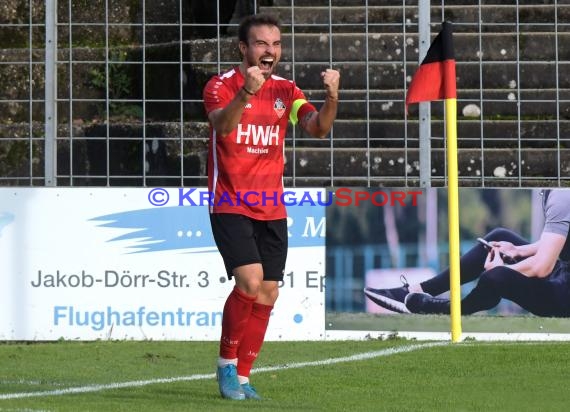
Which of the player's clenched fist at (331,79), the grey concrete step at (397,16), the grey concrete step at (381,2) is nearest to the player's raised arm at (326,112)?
the player's clenched fist at (331,79)

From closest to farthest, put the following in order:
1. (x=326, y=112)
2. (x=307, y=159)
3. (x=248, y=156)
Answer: (x=326, y=112), (x=248, y=156), (x=307, y=159)

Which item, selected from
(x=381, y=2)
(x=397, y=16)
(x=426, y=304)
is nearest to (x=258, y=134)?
(x=426, y=304)

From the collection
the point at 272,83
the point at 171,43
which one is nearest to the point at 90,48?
the point at 171,43

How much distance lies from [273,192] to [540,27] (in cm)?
690

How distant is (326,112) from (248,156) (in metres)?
0.46

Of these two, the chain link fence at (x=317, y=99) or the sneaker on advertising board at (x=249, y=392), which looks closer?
the sneaker on advertising board at (x=249, y=392)

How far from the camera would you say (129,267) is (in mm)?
11430

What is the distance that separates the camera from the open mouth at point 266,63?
7.30 meters

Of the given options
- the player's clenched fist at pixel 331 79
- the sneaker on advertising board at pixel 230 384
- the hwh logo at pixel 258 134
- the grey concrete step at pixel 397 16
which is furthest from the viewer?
the grey concrete step at pixel 397 16

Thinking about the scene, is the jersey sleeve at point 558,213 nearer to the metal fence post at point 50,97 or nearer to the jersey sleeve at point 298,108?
the metal fence post at point 50,97

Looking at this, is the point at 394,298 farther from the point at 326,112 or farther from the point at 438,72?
the point at 326,112

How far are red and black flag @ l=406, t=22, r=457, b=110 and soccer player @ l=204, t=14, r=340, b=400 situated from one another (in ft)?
9.94

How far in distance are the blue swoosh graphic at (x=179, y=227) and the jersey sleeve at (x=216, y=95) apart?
156 inches

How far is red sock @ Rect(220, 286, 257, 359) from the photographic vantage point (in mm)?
7414
